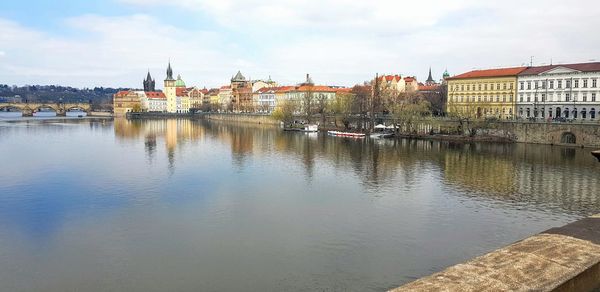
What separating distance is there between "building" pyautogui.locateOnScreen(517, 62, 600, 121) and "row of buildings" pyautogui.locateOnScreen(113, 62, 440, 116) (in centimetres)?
4236

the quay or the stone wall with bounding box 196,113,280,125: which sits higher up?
the stone wall with bounding box 196,113,280,125

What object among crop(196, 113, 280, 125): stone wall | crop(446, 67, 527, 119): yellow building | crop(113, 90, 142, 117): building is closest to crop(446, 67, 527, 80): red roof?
crop(446, 67, 527, 119): yellow building

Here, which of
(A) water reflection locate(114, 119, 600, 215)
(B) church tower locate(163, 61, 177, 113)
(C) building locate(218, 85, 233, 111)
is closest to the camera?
(A) water reflection locate(114, 119, 600, 215)

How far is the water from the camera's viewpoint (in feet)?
51.6

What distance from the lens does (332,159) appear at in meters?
45.0

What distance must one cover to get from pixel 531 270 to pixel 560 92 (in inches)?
2398

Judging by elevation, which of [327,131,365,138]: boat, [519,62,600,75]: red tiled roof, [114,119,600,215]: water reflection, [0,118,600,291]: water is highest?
[519,62,600,75]: red tiled roof

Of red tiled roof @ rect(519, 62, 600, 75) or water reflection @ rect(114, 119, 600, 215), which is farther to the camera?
red tiled roof @ rect(519, 62, 600, 75)

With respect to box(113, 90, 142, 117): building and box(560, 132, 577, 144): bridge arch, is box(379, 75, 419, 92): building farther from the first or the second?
box(113, 90, 142, 117): building

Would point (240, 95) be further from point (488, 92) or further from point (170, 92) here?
point (488, 92)

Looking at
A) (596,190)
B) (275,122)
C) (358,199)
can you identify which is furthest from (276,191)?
(275,122)

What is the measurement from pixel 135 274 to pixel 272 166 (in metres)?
25.0

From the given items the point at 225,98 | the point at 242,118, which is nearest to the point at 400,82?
the point at 242,118

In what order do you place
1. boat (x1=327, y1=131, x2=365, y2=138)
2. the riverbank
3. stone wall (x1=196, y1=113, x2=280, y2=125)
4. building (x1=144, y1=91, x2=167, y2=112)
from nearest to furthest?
the riverbank, boat (x1=327, y1=131, x2=365, y2=138), stone wall (x1=196, y1=113, x2=280, y2=125), building (x1=144, y1=91, x2=167, y2=112)
